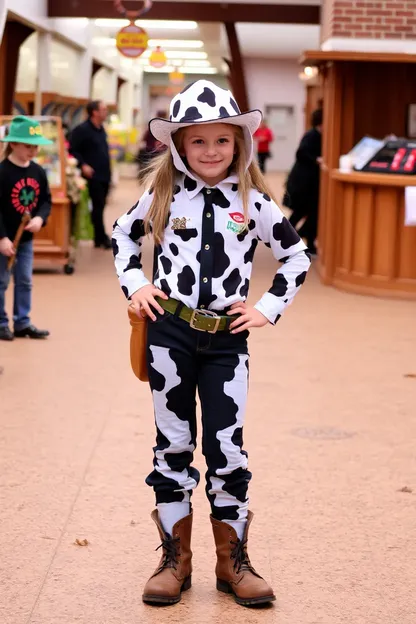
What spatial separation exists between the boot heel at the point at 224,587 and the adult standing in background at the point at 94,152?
10.6m

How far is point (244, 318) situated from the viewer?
3.54m

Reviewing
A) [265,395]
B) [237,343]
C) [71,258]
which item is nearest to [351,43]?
[71,258]

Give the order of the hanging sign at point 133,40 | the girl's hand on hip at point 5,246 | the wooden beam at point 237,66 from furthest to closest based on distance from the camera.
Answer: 1. the wooden beam at point 237,66
2. the hanging sign at point 133,40
3. the girl's hand on hip at point 5,246

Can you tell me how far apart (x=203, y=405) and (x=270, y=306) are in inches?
14.8

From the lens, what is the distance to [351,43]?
1241 cm

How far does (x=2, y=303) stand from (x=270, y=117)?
36320 mm

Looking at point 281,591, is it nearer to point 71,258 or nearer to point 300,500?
point 300,500

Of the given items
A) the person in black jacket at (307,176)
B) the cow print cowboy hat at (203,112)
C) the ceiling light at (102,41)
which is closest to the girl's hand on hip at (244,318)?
the cow print cowboy hat at (203,112)

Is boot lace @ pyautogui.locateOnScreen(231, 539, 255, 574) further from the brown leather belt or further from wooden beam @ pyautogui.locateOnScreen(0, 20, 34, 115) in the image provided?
wooden beam @ pyautogui.locateOnScreen(0, 20, 34, 115)

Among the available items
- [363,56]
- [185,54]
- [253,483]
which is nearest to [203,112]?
[253,483]

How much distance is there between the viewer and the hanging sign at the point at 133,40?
18406mm

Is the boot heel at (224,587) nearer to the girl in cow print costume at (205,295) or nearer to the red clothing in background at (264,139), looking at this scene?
the girl in cow print costume at (205,295)

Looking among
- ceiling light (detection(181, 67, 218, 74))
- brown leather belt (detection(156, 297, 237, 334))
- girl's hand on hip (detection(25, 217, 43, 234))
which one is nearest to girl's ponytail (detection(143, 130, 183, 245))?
brown leather belt (detection(156, 297, 237, 334))

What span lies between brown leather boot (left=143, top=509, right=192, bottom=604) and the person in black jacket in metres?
10.2
